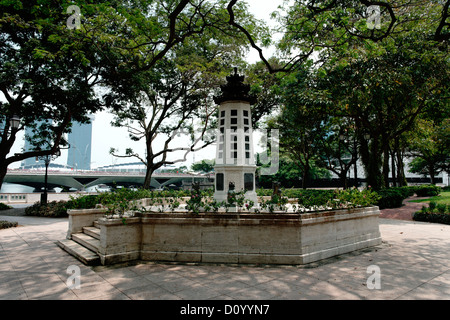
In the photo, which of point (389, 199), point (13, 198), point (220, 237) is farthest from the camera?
point (13, 198)

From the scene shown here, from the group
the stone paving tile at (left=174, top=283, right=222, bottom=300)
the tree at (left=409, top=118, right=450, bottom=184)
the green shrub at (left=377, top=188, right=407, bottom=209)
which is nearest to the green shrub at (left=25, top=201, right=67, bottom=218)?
the stone paving tile at (left=174, top=283, right=222, bottom=300)

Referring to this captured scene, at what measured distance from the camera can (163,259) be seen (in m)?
6.96

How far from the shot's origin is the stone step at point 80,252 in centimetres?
681

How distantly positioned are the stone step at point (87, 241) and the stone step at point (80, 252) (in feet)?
0.36

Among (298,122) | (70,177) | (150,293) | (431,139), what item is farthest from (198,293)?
(70,177)

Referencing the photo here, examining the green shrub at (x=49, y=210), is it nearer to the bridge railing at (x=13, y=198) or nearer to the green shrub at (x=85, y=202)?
the green shrub at (x=85, y=202)

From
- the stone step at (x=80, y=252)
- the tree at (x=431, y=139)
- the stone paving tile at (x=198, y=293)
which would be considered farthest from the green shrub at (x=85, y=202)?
the tree at (x=431, y=139)

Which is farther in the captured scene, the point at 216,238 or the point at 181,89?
the point at 181,89

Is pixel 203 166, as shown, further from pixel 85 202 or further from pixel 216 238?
pixel 216 238

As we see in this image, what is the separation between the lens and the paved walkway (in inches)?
193

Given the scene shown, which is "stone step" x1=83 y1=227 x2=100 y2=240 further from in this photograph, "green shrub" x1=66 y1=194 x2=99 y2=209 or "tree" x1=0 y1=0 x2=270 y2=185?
"tree" x1=0 y1=0 x2=270 y2=185

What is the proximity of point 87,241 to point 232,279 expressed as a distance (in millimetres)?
5157

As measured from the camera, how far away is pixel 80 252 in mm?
7621
